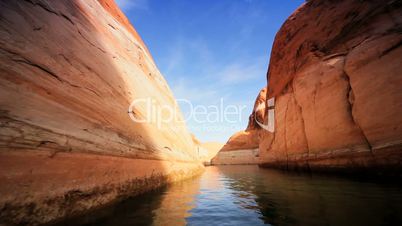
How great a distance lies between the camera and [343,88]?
7.55m

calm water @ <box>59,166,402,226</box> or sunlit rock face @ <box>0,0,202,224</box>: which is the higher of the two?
sunlit rock face @ <box>0,0,202,224</box>

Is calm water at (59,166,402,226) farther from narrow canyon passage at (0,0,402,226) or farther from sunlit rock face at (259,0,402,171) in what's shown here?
sunlit rock face at (259,0,402,171)

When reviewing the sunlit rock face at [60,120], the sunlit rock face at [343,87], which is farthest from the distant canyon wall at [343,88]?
the sunlit rock face at [60,120]

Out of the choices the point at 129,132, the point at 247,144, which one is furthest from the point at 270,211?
the point at 247,144

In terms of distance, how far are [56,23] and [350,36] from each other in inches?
410

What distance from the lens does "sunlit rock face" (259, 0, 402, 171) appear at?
5660 millimetres

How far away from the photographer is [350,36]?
7.98m

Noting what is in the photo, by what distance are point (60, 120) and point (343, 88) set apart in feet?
30.8

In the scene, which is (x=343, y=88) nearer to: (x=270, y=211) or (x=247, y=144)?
(x=270, y=211)

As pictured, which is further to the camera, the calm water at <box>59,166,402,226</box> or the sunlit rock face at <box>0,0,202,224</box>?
the calm water at <box>59,166,402,226</box>

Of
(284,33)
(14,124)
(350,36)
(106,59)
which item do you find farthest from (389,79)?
(284,33)

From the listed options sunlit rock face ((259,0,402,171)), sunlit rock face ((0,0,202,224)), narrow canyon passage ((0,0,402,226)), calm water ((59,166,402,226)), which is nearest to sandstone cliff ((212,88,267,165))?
sunlit rock face ((259,0,402,171))

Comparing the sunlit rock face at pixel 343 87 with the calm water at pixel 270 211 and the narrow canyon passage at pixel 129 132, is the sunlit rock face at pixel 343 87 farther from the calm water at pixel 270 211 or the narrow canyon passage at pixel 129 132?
the calm water at pixel 270 211

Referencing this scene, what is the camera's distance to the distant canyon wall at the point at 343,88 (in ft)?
18.5
